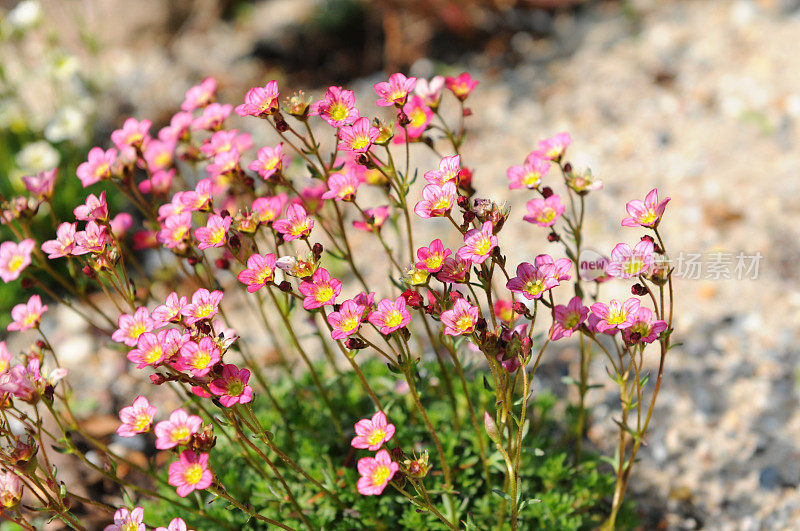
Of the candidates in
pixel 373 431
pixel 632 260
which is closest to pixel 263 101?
pixel 373 431

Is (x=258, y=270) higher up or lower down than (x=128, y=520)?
higher up

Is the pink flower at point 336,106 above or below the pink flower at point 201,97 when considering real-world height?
below

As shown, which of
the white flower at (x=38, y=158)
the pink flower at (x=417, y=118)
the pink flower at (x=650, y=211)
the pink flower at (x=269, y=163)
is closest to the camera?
the pink flower at (x=650, y=211)

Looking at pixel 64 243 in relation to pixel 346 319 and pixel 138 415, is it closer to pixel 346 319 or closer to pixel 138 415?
pixel 138 415

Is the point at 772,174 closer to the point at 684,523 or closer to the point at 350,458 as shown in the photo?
the point at 684,523

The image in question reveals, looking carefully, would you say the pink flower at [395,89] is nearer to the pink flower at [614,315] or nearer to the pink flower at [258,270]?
the pink flower at [258,270]

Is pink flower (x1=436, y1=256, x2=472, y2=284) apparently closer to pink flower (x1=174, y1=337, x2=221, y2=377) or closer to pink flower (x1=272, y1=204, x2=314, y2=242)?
pink flower (x1=272, y1=204, x2=314, y2=242)

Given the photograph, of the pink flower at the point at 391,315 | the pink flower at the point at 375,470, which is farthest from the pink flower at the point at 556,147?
the pink flower at the point at 375,470

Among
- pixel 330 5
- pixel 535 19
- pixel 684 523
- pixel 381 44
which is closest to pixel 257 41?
pixel 330 5
